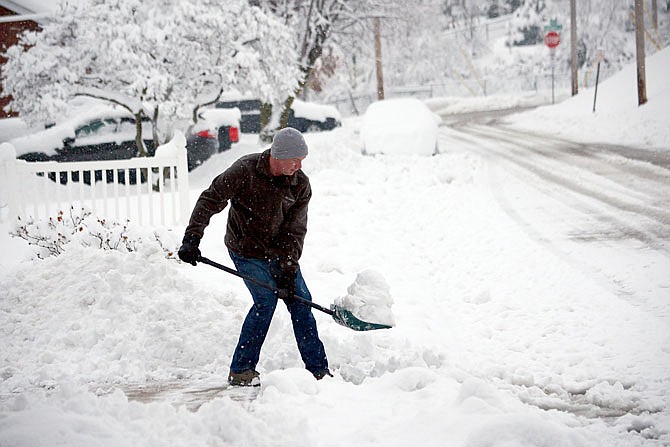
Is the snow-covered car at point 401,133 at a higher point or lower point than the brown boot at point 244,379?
higher

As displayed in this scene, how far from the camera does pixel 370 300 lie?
168 inches

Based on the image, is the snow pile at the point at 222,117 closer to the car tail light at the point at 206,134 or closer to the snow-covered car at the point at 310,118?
the car tail light at the point at 206,134

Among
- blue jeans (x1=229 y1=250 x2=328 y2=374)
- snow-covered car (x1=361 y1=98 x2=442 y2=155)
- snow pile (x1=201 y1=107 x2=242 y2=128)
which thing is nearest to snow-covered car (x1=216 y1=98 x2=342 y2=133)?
snow pile (x1=201 y1=107 x2=242 y2=128)

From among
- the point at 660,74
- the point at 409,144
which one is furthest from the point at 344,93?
the point at 409,144

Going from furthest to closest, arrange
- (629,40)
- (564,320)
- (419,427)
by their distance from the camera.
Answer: (629,40)
(564,320)
(419,427)

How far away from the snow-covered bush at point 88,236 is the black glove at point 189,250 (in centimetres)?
225

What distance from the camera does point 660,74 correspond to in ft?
72.4

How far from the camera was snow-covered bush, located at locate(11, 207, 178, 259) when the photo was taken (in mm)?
6336

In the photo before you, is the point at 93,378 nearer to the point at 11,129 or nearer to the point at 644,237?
the point at 644,237

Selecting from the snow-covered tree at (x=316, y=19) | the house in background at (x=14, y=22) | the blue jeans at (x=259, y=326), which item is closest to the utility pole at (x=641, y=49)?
the snow-covered tree at (x=316, y=19)

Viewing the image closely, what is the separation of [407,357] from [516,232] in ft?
14.9

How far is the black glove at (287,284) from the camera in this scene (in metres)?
4.08

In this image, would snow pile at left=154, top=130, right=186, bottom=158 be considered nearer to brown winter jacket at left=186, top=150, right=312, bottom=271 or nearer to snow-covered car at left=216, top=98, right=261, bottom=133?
brown winter jacket at left=186, top=150, right=312, bottom=271

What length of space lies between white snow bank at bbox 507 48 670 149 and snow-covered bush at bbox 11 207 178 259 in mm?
13024
